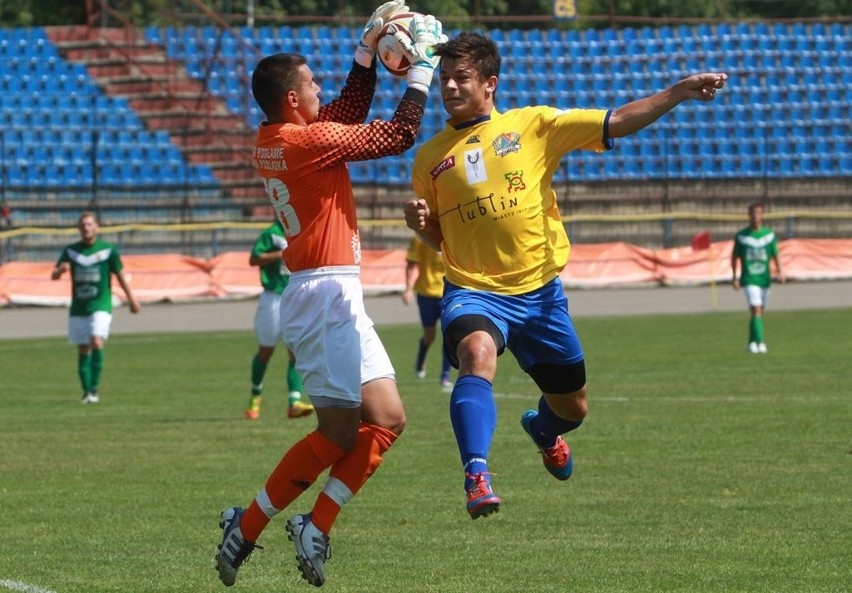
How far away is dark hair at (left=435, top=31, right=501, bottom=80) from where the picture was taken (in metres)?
7.38

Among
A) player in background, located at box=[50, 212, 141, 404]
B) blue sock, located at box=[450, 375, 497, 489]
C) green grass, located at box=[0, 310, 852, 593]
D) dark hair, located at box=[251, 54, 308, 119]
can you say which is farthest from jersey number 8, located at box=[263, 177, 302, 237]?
player in background, located at box=[50, 212, 141, 404]

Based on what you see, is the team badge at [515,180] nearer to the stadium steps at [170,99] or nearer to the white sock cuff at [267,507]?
the white sock cuff at [267,507]

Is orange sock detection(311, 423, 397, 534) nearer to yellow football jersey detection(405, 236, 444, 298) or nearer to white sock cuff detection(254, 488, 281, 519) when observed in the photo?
white sock cuff detection(254, 488, 281, 519)

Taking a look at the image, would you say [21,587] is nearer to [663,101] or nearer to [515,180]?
[515,180]

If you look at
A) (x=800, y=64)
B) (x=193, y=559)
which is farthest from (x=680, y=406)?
(x=800, y=64)

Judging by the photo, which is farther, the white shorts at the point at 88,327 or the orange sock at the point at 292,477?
the white shorts at the point at 88,327

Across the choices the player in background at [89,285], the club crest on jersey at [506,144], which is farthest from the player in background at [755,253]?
the club crest on jersey at [506,144]

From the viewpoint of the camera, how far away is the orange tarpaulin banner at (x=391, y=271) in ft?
98.2

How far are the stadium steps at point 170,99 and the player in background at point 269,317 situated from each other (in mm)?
19190

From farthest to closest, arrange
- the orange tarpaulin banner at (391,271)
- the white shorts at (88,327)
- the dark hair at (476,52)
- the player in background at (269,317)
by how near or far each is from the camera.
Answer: the orange tarpaulin banner at (391,271) → the white shorts at (88,327) → the player in background at (269,317) → the dark hair at (476,52)

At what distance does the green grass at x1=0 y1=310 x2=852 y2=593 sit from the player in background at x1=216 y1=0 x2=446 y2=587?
2.45 ft

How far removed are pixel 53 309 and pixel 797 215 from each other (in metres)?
17.0

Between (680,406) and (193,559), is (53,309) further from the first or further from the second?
(193,559)

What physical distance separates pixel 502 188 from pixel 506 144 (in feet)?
0.75
